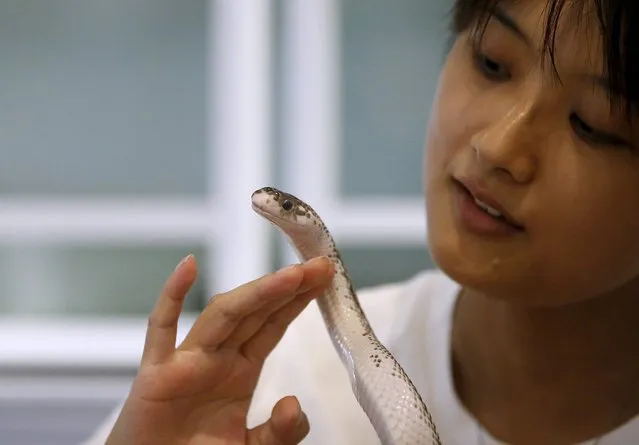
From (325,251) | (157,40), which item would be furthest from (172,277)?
(157,40)

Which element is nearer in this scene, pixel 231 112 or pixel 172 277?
pixel 172 277

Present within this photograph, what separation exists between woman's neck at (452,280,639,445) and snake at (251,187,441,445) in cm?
20

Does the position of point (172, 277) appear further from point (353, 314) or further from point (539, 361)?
point (539, 361)

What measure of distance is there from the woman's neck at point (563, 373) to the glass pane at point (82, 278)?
1372 mm

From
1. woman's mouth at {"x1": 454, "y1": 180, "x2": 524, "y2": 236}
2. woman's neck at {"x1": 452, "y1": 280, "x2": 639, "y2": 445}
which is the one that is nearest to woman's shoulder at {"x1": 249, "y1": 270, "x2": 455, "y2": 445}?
woman's neck at {"x1": 452, "y1": 280, "x2": 639, "y2": 445}

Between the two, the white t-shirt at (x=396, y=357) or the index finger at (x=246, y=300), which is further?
the white t-shirt at (x=396, y=357)

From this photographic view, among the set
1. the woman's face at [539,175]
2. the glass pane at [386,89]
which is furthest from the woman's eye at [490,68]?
the glass pane at [386,89]

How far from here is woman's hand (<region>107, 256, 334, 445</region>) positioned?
58 cm

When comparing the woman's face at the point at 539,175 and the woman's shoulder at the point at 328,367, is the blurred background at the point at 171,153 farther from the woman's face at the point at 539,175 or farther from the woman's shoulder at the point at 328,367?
the woman's face at the point at 539,175

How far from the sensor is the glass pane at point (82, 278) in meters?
2.03

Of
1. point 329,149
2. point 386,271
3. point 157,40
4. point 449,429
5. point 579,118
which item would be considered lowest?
point 386,271

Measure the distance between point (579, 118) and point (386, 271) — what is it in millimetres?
1437

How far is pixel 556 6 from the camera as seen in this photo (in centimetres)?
60

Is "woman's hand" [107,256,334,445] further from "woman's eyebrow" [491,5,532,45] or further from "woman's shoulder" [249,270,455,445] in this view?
"woman's eyebrow" [491,5,532,45]
